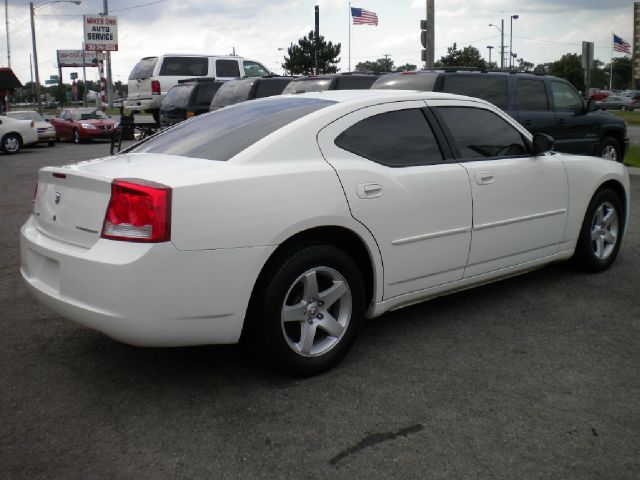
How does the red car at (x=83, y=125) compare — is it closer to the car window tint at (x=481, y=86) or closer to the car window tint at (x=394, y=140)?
the car window tint at (x=481, y=86)

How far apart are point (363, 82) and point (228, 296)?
11.0 metres

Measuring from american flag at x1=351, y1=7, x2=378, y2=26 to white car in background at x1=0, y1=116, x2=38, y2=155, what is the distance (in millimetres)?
14266

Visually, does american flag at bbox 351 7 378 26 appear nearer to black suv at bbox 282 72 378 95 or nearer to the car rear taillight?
black suv at bbox 282 72 378 95

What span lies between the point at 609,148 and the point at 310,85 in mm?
5594

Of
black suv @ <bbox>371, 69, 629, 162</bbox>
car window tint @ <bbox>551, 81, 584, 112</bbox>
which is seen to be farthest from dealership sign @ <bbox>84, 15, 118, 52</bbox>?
car window tint @ <bbox>551, 81, 584, 112</bbox>

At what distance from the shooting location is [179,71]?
2120cm

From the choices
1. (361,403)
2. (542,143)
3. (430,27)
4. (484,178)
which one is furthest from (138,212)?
(430,27)

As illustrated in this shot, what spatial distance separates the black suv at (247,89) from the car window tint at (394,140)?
34.0ft

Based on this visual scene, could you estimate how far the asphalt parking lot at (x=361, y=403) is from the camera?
2.85 metres

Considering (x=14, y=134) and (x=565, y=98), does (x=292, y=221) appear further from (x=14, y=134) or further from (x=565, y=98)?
(x=14, y=134)

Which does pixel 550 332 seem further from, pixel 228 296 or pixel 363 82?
pixel 363 82

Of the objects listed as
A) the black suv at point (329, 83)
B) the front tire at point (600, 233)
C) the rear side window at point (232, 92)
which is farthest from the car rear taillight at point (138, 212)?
the rear side window at point (232, 92)

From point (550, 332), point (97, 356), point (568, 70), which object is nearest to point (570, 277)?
point (550, 332)

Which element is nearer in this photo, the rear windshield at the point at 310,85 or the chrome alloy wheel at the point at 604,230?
the chrome alloy wheel at the point at 604,230
